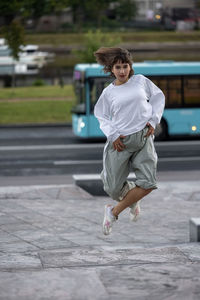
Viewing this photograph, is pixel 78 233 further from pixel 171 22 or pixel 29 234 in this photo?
pixel 171 22

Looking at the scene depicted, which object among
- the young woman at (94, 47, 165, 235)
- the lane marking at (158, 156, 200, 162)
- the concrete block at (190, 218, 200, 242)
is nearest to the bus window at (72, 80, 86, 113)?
the lane marking at (158, 156, 200, 162)

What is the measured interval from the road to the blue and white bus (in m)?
0.46

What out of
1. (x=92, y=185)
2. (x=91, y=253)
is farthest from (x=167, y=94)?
(x=91, y=253)

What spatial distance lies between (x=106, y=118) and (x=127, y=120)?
215 mm

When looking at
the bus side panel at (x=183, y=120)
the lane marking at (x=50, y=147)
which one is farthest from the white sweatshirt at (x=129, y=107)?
the bus side panel at (x=183, y=120)

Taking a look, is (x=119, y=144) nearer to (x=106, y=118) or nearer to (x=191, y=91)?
(x=106, y=118)

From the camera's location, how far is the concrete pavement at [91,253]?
5.36 metres

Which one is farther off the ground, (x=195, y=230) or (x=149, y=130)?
(x=149, y=130)

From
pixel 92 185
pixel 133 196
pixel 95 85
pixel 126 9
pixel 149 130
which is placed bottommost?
pixel 126 9

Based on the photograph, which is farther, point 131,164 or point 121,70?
point 131,164

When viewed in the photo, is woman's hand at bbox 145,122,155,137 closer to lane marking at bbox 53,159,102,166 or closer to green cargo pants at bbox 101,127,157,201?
green cargo pants at bbox 101,127,157,201

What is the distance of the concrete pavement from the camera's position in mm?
5363

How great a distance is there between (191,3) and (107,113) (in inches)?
4226

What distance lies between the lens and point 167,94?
2341cm
